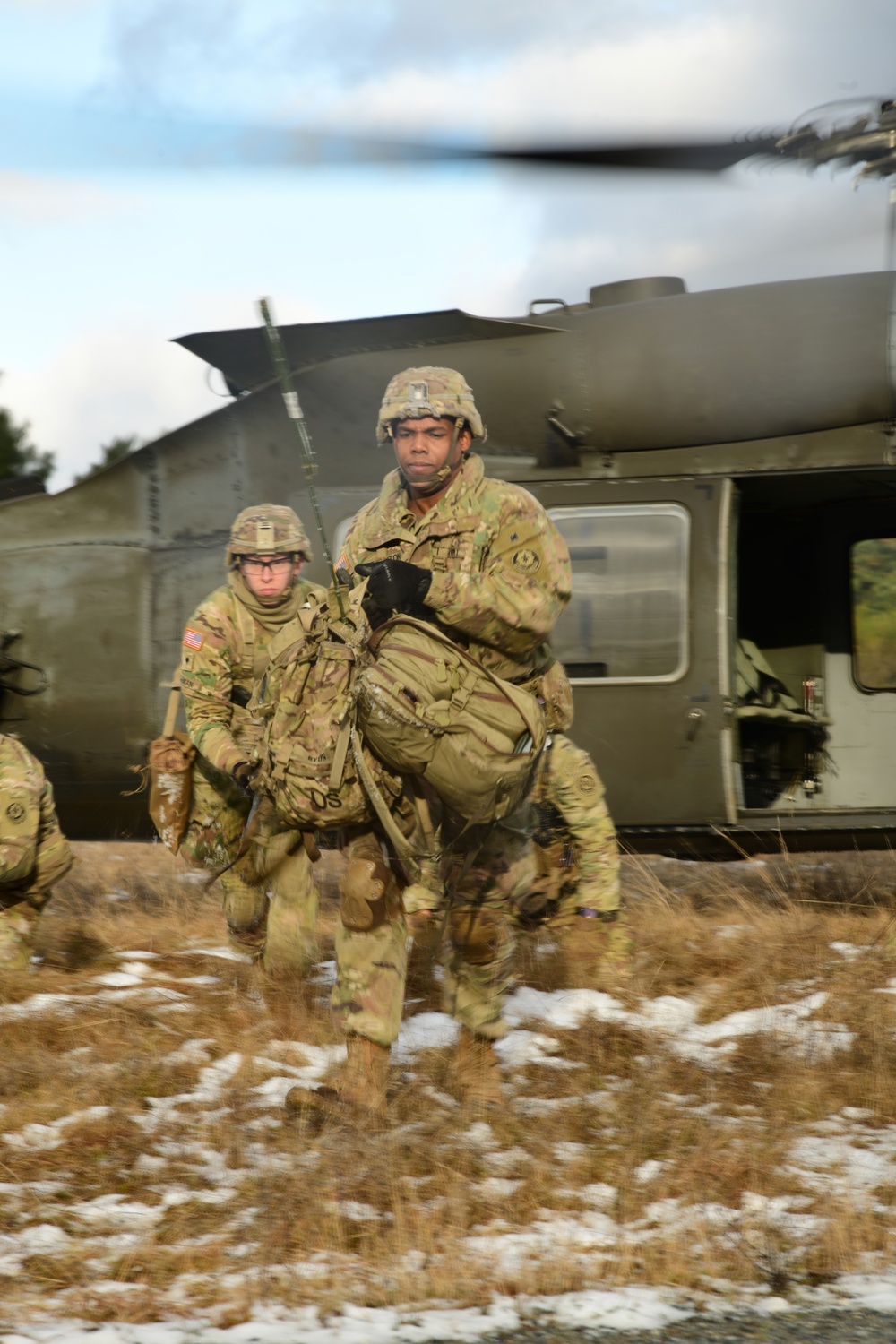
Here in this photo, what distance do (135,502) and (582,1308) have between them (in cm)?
461

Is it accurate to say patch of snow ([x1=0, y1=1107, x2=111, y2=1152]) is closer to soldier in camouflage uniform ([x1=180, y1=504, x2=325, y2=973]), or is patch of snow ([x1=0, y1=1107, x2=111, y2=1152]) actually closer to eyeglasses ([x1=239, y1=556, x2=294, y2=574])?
soldier in camouflage uniform ([x1=180, y1=504, x2=325, y2=973])

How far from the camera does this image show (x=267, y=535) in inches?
192

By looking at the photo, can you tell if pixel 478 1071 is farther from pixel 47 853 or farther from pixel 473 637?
pixel 47 853

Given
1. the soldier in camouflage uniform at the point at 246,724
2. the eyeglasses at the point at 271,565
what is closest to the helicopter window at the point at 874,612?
the soldier in camouflage uniform at the point at 246,724

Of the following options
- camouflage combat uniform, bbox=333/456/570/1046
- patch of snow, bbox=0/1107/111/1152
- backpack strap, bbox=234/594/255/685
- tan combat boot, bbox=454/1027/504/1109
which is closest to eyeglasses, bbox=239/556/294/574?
backpack strap, bbox=234/594/255/685

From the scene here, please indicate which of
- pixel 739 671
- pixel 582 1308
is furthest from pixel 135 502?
pixel 582 1308

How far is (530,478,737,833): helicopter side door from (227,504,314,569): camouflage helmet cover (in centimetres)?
143

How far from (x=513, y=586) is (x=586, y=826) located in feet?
5.73

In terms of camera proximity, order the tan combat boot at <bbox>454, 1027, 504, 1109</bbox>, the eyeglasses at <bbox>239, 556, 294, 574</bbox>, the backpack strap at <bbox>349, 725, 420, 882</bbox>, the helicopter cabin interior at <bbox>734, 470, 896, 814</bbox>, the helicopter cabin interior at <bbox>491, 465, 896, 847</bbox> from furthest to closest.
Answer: the helicopter cabin interior at <bbox>734, 470, 896, 814</bbox> < the helicopter cabin interior at <bbox>491, 465, 896, 847</bbox> < the eyeglasses at <bbox>239, 556, 294, 574</bbox> < the tan combat boot at <bbox>454, 1027, 504, 1109</bbox> < the backpack strap at <bbox>349, 725, 420, 882</bbox>

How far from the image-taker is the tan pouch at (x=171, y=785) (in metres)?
5.01

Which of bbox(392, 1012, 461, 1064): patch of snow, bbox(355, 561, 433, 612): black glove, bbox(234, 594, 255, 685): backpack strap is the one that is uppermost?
bbox(355, 561, 433, 612): black glove

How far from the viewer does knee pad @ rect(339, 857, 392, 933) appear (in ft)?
11.2

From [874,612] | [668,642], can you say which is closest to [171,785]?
[668,642]

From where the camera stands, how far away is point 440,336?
616 centimetres
